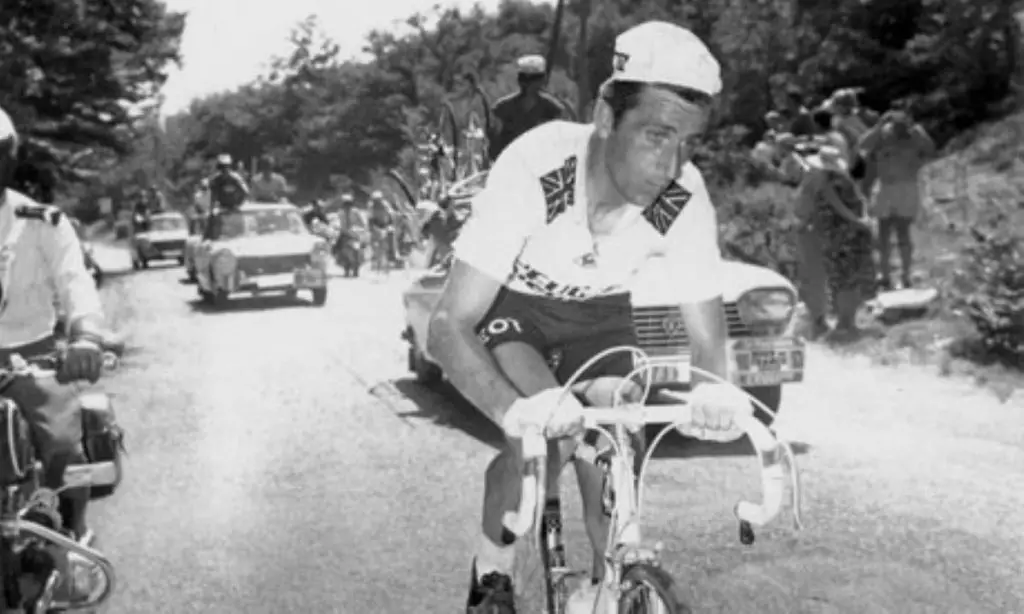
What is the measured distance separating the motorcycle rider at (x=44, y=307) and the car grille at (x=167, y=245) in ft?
121

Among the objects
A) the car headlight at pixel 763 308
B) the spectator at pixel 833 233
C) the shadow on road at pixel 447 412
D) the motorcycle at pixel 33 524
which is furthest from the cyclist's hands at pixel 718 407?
the spectator at pixel 833 233

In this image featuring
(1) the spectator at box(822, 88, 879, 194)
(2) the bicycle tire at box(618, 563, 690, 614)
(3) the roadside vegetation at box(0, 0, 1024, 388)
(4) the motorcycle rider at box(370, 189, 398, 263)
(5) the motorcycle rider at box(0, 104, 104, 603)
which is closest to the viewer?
(2) the bicycle tire at box(618, 563, 690, 614)

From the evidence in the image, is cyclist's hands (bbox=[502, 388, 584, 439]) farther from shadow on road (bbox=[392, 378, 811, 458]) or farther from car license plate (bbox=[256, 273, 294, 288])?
car license plate (bbox=[256, 273, 294, 288])

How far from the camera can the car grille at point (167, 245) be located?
134 feet

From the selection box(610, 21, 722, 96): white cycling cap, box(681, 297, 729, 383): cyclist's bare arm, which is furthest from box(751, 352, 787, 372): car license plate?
box(610, 21, 722, 96): white cycling cap

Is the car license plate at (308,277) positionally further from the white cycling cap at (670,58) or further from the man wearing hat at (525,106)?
the white cycling cap at (670,58)

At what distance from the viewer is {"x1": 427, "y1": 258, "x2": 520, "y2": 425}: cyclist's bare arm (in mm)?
3383

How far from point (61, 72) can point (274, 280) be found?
4.90m

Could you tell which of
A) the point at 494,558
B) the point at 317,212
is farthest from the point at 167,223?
the point at 494,558

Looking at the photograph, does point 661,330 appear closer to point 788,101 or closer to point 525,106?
point 525,106

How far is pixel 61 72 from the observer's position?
18.6 meters

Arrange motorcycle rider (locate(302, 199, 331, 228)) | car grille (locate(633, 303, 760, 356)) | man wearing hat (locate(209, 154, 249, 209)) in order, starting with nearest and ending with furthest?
car grille (locate(633, 303, 760, 356)) < man wearing hat (locate(209, 154, 249, 209)) < motorcycle rider (locate(302, 199, 331, 228))

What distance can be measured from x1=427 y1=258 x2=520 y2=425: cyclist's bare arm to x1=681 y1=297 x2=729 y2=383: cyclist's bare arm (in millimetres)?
452

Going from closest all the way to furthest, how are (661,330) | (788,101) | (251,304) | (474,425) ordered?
(661,330) → (474,425) → (251,304) → (788,101)
